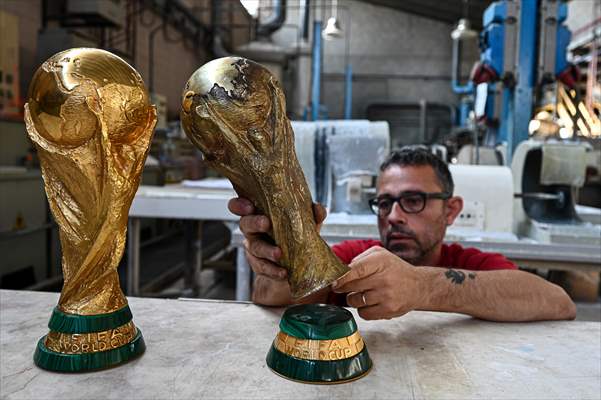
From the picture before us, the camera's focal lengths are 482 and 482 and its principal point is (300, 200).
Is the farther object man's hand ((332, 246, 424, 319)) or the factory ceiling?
the factory ceiling

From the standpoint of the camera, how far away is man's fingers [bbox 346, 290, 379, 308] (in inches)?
30.0

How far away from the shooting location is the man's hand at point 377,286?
75cm

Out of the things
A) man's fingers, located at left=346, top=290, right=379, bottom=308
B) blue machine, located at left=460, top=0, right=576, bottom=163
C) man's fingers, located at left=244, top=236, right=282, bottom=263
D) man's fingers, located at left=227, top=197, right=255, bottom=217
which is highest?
blue machine, located at left=460, top=0, right=576, bottom=163

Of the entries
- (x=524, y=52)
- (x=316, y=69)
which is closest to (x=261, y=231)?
(x=524, y=52)

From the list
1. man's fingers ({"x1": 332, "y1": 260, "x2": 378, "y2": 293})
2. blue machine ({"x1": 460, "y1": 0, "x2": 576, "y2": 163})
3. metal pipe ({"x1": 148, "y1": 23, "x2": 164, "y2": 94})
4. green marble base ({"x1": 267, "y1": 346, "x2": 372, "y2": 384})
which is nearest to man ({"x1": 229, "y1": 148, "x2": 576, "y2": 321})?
man's fingers ({"x1": 332, "y1": 260, "x2": 378, "y2": 293})

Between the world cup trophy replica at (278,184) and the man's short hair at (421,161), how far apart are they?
28.7 inches

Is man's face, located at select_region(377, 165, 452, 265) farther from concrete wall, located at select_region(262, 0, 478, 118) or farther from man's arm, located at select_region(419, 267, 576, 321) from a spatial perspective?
concrete wall, located at select_region(262, 0, 478, 118)

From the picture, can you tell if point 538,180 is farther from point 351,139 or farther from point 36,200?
point 36,200

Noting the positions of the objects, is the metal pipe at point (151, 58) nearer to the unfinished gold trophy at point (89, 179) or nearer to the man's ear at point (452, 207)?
the man's ear at point (452, 207)

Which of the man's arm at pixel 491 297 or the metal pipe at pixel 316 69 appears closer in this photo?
the man's arm at pixel 491 297

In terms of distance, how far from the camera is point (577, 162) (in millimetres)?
2027

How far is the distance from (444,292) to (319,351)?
1.15ft

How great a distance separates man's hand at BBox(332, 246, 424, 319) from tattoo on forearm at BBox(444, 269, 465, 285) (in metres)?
0.14

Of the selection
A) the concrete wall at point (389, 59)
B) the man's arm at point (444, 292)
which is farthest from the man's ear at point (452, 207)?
the concrete wall at point (389, 59)
